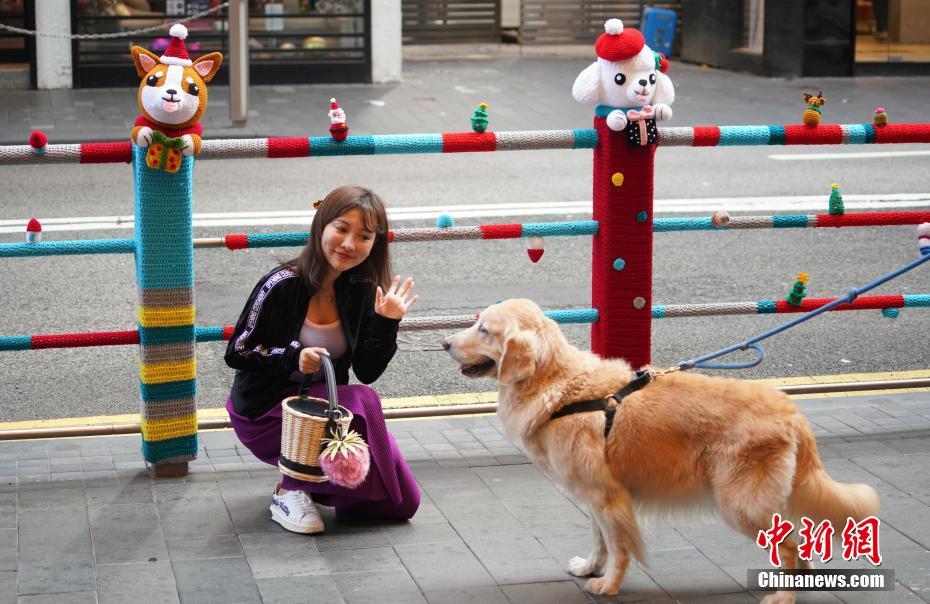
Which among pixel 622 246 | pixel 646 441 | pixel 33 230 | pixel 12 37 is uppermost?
Answer: pixel 12 37

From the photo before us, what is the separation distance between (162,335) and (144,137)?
84 centimetres

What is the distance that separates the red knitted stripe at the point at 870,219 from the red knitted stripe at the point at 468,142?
63.9 inches

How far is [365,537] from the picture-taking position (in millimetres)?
5145

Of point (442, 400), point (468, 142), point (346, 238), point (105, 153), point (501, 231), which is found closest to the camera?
point (346, 238)

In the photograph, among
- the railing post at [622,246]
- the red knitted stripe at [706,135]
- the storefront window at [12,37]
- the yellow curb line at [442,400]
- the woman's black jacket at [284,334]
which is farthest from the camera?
the storefront window at [12,37]

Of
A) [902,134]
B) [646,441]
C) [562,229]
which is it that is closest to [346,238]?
[562,229]

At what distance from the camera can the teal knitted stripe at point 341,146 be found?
560 centimetres

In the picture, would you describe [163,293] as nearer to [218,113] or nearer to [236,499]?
[236,499]

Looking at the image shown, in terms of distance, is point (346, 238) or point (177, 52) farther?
point (177, 52)

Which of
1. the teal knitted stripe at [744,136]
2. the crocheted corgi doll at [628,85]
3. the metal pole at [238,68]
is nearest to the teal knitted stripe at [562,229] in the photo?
the crocheted corgi doll at [628,85]

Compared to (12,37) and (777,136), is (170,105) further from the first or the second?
(12,37)

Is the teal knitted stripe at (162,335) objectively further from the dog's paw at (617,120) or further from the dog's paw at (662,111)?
the dog's paw at (662,111)

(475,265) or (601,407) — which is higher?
(601,407)

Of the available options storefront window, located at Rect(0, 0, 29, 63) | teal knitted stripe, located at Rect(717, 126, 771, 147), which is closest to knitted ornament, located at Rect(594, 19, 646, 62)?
teal knitted stripe, located at Rect(717, 126, 771, 147)
